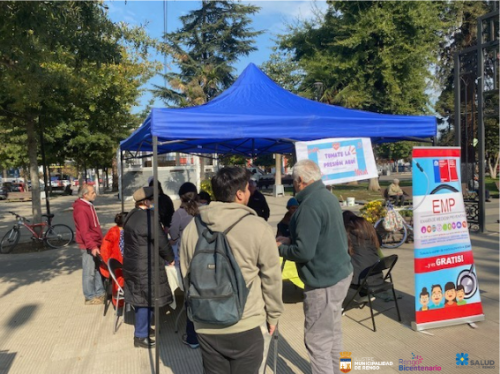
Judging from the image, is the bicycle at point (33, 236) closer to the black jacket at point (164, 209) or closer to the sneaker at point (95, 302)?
the sneaker at point (95, 302)

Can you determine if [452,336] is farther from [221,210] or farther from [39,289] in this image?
[39,289]

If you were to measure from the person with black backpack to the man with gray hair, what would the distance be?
0.57 meters

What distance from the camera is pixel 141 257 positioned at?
372 centimetres

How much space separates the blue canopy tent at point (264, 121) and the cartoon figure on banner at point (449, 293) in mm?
1869

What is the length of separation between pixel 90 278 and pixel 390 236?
6.01 metres

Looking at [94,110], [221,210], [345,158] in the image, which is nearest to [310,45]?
[94,110]

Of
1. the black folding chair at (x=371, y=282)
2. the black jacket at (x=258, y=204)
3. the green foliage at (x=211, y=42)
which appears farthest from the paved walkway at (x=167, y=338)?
the green foliage at (x=211, y=42)

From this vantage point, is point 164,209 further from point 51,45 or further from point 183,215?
point 51,45

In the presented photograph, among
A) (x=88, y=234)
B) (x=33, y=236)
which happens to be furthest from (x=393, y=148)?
(x=88, y=234)

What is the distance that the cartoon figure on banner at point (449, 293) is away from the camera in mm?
4070

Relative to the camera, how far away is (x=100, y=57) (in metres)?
5.62

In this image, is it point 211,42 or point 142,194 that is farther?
point 211,42

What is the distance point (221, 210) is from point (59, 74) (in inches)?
244

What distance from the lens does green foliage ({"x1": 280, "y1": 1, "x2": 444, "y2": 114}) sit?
21750 millimetres
